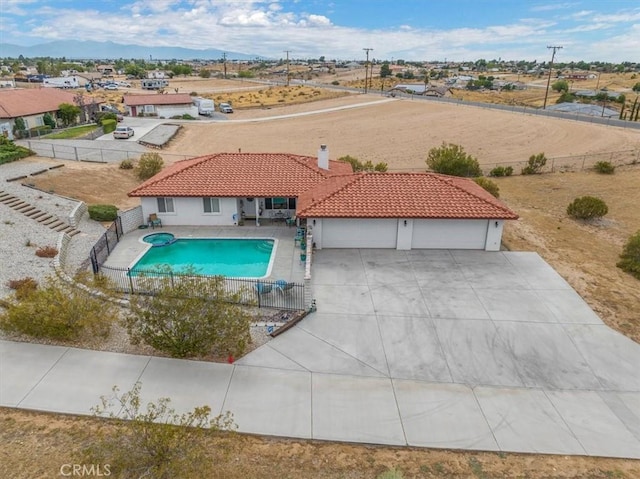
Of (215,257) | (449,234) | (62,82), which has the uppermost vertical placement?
(62,82)

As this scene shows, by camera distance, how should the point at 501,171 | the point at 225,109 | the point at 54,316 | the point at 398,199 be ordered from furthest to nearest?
1. the point at 225,109
2. the point at 501,171
3. the point at 398,199
4. the point at 54,316

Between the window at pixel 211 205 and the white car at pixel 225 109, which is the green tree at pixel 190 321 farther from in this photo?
the white car at pixel 225 109

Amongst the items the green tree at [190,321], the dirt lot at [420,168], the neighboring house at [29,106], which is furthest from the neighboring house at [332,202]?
the neighboring house at [29,106]

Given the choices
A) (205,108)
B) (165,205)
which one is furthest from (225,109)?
(165,205)

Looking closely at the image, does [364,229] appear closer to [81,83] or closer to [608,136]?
[608,136]

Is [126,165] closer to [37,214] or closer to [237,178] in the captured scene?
[37,214]

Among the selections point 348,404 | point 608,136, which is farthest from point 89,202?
point 608,136
